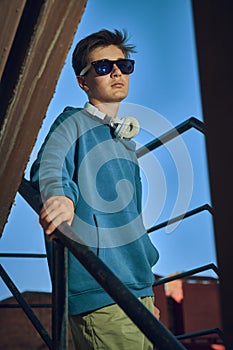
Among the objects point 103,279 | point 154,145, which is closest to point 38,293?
point 154,145

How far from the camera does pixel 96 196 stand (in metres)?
1.65

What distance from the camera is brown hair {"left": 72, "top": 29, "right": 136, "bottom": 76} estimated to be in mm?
1975

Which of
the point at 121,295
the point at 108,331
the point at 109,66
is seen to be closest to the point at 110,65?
the point at 109,66

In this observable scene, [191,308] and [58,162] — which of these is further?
[191,308]

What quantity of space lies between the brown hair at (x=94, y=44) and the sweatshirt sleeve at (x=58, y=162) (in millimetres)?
276

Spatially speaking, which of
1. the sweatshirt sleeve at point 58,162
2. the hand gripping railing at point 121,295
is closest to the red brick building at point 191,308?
the sweatshirt sleeve at point 58,162

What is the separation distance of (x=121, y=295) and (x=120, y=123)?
41.7 inches

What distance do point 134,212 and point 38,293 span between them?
218 inches

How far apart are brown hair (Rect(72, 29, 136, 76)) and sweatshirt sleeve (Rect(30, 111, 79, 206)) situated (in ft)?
0.91

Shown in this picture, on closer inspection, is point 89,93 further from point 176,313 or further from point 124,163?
point 176,313

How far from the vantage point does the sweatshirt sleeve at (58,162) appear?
1.41m

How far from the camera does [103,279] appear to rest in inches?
37.5

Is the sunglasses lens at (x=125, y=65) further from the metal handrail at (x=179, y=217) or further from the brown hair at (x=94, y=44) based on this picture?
the metal handrail at (x=179, y=217)

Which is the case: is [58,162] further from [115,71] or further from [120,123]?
[115,71]
